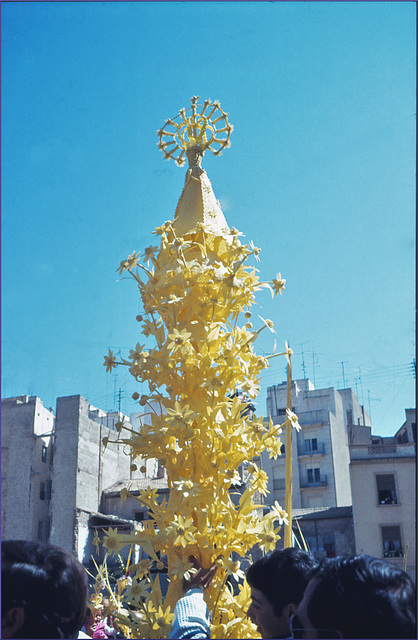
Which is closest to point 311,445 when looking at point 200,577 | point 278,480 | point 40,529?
point 278,480

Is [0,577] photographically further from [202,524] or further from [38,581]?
[202,524]

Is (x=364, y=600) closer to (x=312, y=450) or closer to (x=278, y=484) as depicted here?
(x=312, y=450)

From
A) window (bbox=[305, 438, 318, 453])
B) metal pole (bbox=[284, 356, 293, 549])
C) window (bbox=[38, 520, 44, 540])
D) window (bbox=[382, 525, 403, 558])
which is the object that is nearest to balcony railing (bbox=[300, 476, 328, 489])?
window (bbox=[305, 438, 318, 453])

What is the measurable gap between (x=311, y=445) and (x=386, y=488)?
33.9 ft

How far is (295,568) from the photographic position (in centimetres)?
311

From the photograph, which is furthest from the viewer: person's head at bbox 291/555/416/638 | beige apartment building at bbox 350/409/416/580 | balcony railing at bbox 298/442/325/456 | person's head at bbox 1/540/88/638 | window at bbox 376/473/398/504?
balcony railing at bbox 298/442/325/456

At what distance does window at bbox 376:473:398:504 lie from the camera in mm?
20734

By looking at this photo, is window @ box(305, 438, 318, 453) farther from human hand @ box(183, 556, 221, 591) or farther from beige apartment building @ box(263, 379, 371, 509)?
human hand @ box(183, 556, 221, 591)

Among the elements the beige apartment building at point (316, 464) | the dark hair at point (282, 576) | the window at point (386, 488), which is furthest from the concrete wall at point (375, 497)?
the dark hair at point (282, 576)

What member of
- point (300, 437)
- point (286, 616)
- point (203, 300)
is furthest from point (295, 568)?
point (300, 437)

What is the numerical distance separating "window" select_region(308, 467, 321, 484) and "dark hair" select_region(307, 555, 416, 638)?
96.5 feet

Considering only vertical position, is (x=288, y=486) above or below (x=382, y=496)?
below

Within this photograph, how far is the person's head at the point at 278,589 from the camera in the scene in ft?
9.95

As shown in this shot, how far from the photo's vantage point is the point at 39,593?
213 cm
